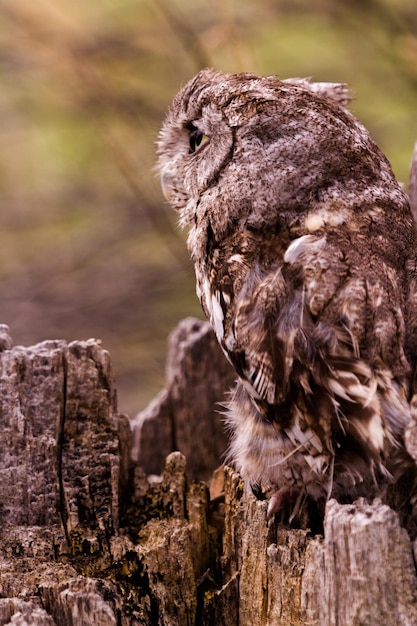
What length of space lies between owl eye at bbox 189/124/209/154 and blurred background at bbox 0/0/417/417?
1484 mm

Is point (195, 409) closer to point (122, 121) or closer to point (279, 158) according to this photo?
point (279, 158)

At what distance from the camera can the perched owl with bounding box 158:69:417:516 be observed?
6.50 feet

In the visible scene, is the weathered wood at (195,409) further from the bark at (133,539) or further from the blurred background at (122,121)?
the blurred background at (122,121)

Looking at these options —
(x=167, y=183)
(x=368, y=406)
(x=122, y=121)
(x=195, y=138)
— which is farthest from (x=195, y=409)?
(x=122, y=121)

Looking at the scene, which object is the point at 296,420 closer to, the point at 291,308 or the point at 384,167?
the point at 291,308

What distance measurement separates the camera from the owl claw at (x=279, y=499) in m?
2.01

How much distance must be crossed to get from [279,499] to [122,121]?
334 centimetres

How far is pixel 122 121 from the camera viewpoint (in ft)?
16.1

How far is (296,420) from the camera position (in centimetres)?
205

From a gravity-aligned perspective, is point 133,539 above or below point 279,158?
below

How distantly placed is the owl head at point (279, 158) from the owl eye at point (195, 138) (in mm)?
115

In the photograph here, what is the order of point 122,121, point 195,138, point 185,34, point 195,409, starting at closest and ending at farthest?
point 195,138, point 195,409, point 185,34, point 122,121

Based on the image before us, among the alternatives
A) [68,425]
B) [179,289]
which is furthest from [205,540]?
[179,289]

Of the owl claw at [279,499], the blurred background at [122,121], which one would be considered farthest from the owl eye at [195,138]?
the blurred background at [122,121]
